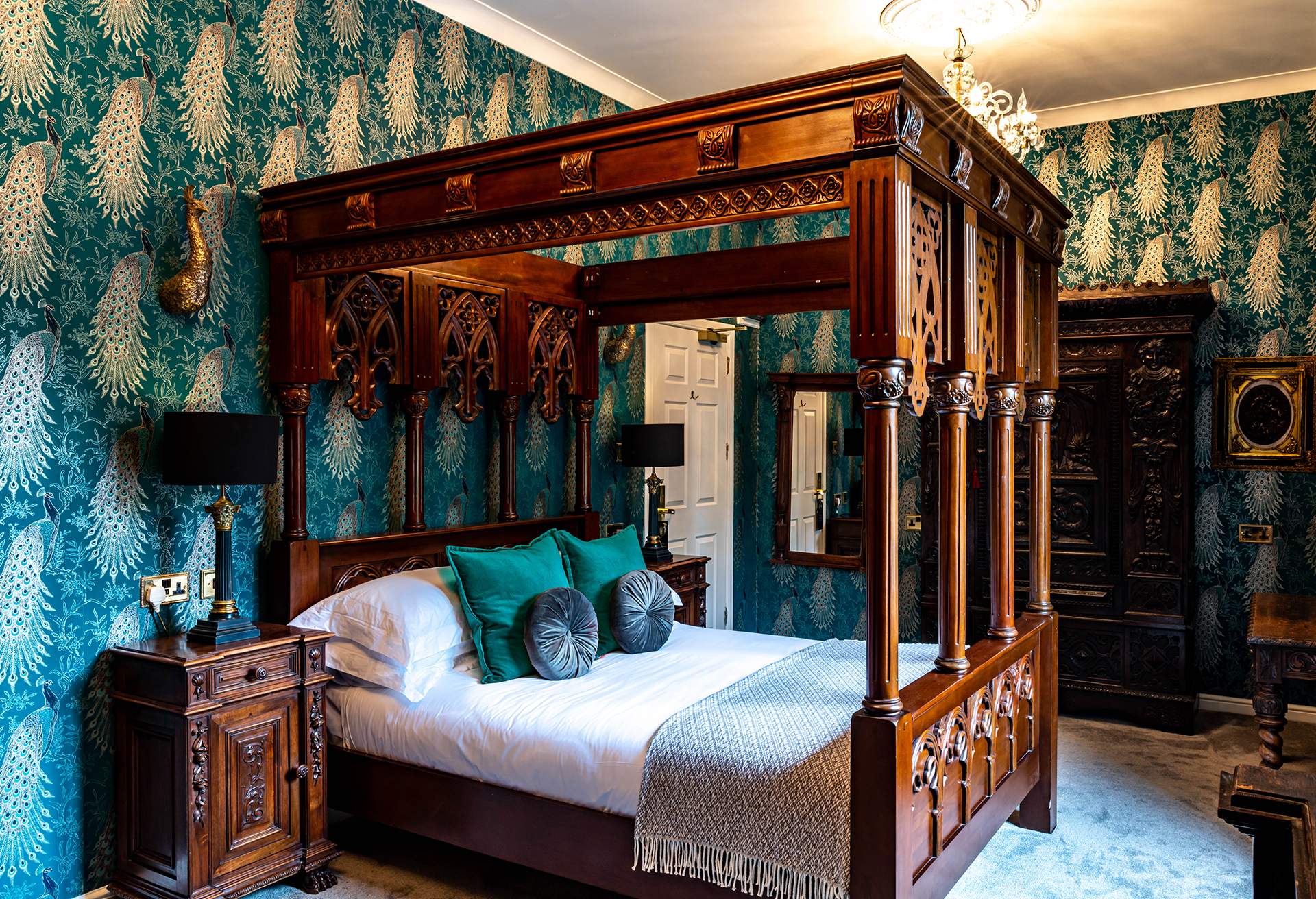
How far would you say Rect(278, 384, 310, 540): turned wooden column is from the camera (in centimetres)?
345

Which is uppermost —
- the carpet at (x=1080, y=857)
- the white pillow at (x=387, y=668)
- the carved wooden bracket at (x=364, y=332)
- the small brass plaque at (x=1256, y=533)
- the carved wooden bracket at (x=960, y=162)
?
the carved wooden bracket at (x=960, y=162)

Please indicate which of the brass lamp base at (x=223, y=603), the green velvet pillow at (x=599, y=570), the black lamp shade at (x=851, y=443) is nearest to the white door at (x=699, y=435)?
the black lamp shade at (x=851, y=443)

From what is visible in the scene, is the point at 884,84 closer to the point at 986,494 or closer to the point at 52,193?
the point at 52,193

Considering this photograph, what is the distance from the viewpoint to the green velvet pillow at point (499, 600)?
3.28 metres

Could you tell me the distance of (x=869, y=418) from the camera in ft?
7.34

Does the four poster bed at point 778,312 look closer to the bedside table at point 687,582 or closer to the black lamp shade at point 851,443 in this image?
the bedside table at point 687,582

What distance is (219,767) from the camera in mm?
2799

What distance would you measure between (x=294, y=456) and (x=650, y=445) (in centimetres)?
191

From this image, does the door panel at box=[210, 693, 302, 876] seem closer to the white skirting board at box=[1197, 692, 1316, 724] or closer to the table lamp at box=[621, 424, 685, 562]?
the table lamp at box=[621, 424, 685, 562]

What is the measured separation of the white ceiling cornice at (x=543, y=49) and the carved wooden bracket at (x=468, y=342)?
1.24 m

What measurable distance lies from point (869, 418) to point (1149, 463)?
11.0ft

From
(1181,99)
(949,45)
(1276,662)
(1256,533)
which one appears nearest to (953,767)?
(1276,662)

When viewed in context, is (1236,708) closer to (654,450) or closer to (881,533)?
(654,450)

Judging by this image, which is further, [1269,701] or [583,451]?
[583,451]
